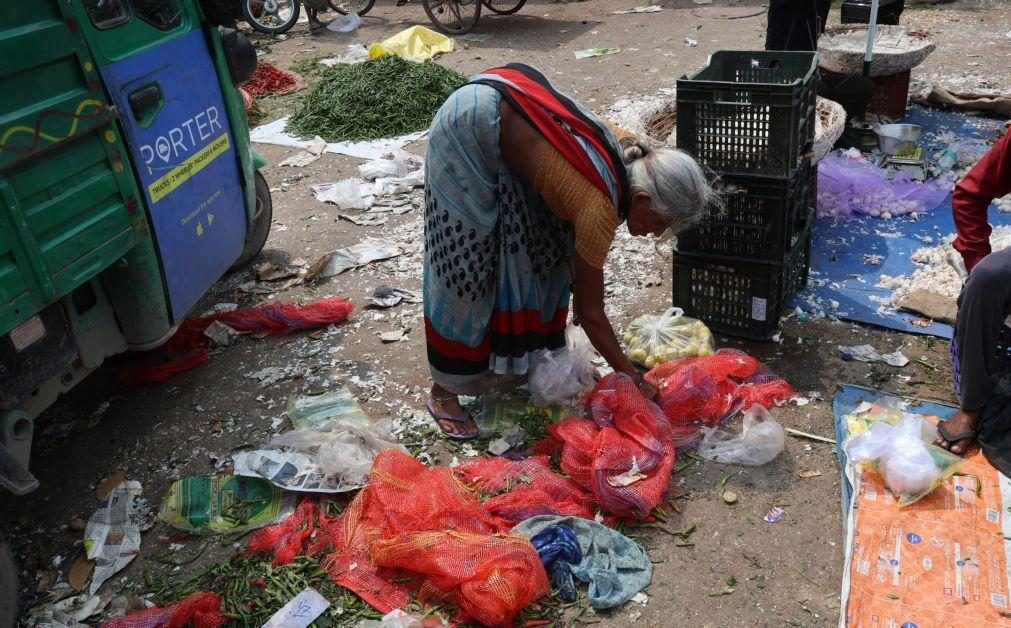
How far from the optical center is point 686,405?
10.1ft

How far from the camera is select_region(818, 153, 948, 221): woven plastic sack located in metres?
4.67

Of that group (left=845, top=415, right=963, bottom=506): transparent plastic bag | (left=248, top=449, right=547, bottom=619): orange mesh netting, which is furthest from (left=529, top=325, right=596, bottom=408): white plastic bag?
(left=845, top=415, right=963, bottom=506): transparent plastic bag

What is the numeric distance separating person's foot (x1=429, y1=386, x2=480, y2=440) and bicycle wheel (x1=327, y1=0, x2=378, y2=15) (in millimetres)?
8900

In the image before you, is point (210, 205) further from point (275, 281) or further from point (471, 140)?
point (471, 140)

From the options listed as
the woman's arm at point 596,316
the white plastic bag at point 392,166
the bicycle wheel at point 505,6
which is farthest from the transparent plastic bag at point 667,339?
the bicycle wheel at point 505,6

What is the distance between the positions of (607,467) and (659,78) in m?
5.61

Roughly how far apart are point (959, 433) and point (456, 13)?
847cm

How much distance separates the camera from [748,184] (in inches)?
131

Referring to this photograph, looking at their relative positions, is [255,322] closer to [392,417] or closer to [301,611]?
[392,417]

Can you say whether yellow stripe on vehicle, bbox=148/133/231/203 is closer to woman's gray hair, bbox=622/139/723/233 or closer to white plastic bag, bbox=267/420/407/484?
white plastic bag, bbox=267/420/407/484

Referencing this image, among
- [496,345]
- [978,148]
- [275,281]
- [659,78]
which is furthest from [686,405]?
[659,78]

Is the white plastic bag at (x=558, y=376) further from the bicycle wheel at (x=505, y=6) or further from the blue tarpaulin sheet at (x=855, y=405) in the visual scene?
the bicycle wheel at (x=505, y=6)

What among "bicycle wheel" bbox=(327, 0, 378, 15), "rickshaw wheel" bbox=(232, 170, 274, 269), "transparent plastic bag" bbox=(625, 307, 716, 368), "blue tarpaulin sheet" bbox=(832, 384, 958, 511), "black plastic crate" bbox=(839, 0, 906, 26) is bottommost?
"blue tarpaulin sheet" bbox=(832, 384, 958, 511)

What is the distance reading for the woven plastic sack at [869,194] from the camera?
15.3ft
